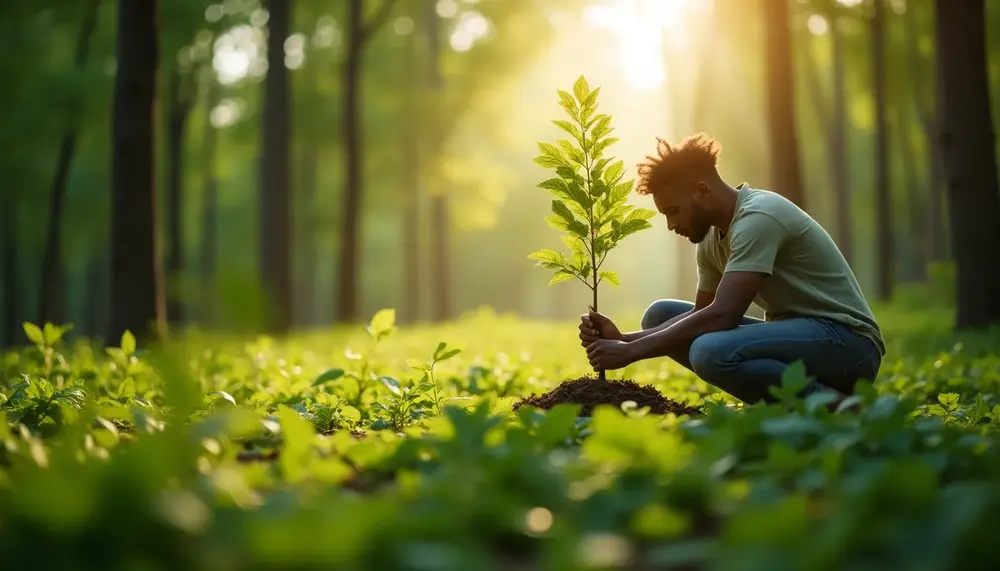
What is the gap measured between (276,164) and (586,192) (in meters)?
10.3

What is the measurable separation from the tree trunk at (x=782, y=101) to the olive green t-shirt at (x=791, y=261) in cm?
726

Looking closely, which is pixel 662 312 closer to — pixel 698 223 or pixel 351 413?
pixel 698 223

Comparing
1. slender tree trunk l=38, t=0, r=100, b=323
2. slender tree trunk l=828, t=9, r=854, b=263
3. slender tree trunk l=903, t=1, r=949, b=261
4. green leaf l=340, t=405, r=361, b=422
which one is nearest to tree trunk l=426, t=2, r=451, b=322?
slender tree trunk l=38, t=0, r=100, b=323

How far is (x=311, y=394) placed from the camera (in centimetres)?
468

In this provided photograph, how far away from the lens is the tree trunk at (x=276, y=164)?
43.5ft

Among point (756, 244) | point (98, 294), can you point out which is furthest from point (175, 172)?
point (756, 244)

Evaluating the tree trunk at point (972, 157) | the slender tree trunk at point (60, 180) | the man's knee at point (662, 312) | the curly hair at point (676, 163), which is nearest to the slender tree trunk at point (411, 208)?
the slender tree trunk at point (60, 180)

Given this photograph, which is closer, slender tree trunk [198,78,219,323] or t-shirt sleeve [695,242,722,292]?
t-shirt sleeve [695,242,722,292]

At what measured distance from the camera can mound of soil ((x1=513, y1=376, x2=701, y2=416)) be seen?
3.79m

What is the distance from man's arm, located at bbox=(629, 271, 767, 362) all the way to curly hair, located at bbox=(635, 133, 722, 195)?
0.53 meters

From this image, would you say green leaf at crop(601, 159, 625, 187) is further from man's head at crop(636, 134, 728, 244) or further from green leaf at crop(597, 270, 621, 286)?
green leaf at crop(597, 270, 621, 286)

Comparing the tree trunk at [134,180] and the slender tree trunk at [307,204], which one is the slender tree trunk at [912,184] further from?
the tree trunk at [134,180]

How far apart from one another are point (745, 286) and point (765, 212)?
36 cm

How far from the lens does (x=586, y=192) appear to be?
13.2 feet
